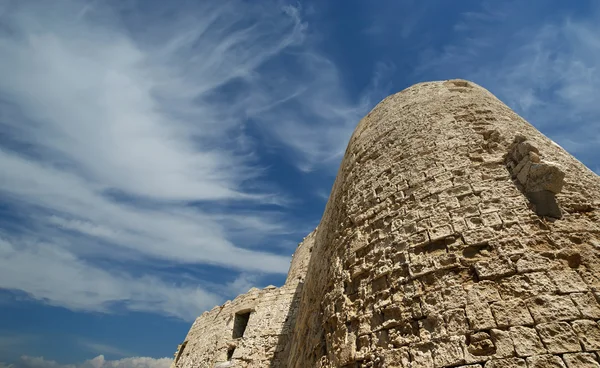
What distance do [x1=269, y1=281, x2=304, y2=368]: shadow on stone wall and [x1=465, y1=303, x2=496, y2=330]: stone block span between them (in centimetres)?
584

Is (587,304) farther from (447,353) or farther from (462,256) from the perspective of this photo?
(447,353)

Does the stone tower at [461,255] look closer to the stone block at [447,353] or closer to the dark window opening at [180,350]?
the stone block at [447,353]

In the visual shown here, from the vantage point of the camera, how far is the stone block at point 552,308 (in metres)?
2.50

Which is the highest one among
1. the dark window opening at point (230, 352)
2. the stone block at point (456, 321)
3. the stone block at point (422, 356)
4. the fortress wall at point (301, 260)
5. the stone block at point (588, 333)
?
the fortress wall at point (301, 260)

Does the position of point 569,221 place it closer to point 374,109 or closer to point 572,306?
point 572,306

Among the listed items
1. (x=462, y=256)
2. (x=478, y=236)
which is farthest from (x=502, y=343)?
(x=478, y=236)

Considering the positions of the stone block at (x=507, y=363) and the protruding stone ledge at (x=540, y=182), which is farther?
the protruding stone ledge at (x=540, y=182)

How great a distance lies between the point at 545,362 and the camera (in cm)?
233

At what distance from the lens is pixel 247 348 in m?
8.67

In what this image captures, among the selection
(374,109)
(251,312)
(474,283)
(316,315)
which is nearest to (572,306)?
(474,283)

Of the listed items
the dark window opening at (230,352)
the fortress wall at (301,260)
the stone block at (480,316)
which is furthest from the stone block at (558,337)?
the fortress wall at (301,260)

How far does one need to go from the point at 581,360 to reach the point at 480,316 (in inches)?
24.3

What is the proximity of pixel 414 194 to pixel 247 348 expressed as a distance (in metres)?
6.69

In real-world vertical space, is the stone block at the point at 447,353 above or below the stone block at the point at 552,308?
below
